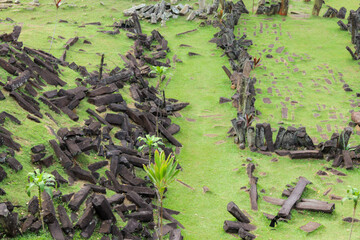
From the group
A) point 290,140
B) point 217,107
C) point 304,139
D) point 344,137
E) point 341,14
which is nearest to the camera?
point 344,137

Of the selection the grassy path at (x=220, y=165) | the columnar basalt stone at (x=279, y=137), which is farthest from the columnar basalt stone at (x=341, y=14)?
the columnar basalt stone at (x=279, y=137)

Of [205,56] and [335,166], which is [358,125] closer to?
[335,166]

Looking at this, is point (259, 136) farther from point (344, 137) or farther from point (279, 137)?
point (344, 137)

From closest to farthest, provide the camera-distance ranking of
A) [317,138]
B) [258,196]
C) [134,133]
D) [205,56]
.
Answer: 1. [258,196]
2. [134,133]
3. [317,138]
4. [205,56]

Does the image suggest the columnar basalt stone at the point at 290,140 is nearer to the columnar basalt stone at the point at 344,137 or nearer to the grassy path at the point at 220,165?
the grassy path at the point at 220,165

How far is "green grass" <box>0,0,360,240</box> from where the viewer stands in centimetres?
851

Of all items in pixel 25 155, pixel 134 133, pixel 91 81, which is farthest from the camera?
pixel 91 81

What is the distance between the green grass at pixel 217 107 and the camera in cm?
851

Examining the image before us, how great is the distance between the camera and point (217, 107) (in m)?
13.7

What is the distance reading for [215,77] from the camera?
15961 mm

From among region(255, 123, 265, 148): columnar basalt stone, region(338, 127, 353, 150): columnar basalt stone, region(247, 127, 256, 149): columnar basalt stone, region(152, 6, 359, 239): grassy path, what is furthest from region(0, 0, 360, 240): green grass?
region(338, 127, 353, 150): columnar basalt stone

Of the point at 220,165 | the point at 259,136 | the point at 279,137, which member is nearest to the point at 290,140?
the point at 279,137

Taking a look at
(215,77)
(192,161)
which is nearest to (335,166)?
(192,161)

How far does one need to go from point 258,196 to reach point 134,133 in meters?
3.56
